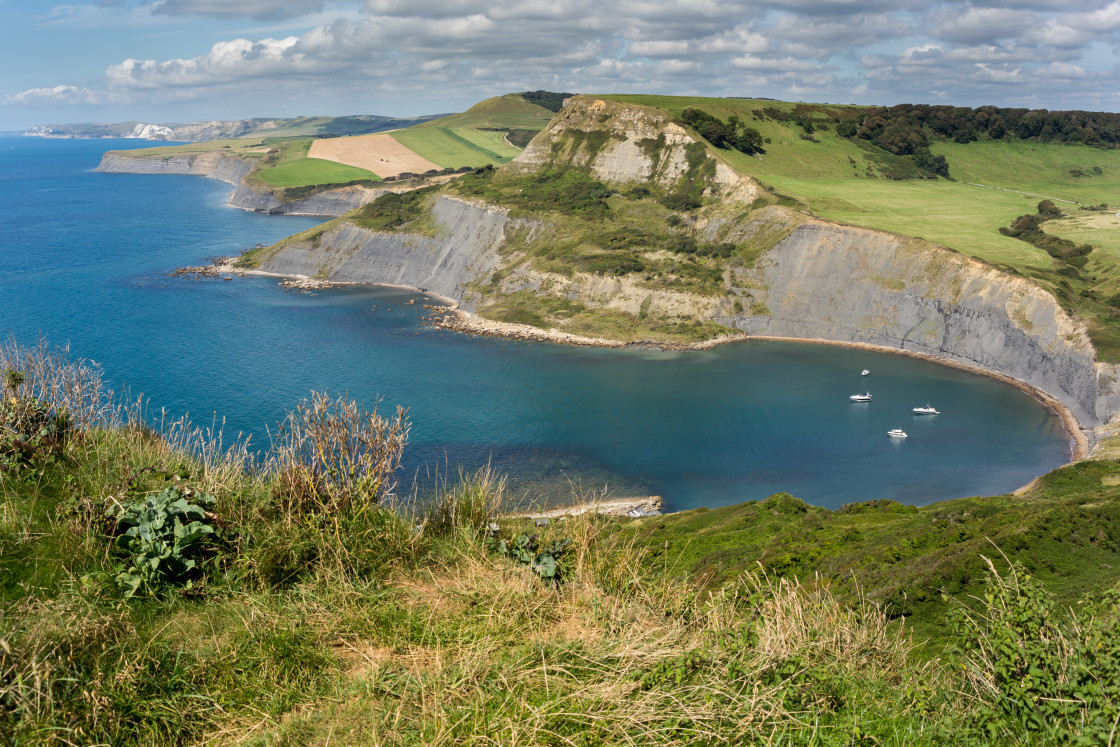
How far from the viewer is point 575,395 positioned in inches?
2825

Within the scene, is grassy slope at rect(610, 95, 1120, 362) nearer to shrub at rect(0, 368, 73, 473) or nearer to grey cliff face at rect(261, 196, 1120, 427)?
grey cliff face at rect(261, 196, 1120, 427)

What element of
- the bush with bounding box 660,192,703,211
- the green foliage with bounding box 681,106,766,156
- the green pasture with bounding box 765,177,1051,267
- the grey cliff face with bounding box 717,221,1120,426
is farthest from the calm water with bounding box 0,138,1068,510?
the green foliage with bounding box 681,106,766,156

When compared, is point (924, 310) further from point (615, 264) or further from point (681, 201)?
point (681, 201)

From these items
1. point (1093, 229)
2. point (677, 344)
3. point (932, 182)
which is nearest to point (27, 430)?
point (677, 344)

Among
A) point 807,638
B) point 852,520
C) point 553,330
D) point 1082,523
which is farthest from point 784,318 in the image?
point 807,638

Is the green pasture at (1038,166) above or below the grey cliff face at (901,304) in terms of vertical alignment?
above

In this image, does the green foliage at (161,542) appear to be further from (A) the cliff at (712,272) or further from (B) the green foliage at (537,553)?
(A) the cliff at (712,272)

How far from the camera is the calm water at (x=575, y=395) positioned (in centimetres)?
5600

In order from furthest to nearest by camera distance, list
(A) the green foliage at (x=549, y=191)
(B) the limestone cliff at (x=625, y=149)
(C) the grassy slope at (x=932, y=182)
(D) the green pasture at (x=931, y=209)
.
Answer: (A) the green foliage at (x=549, y=191), (B) the limestone cliff at (x=625, y=149), (C) the grassy slope at (x=932, y=182), (D) the green pasture at (x=931, y=209)

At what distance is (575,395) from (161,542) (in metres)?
63.5

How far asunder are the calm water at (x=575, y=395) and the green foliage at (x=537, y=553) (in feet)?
99.2

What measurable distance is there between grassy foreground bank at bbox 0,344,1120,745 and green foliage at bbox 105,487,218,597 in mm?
29

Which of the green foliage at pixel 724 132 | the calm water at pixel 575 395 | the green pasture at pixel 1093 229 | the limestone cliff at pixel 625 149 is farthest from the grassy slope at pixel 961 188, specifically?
the calm water at pixel 575 395

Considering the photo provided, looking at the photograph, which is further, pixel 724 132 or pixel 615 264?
pixel 724 132
